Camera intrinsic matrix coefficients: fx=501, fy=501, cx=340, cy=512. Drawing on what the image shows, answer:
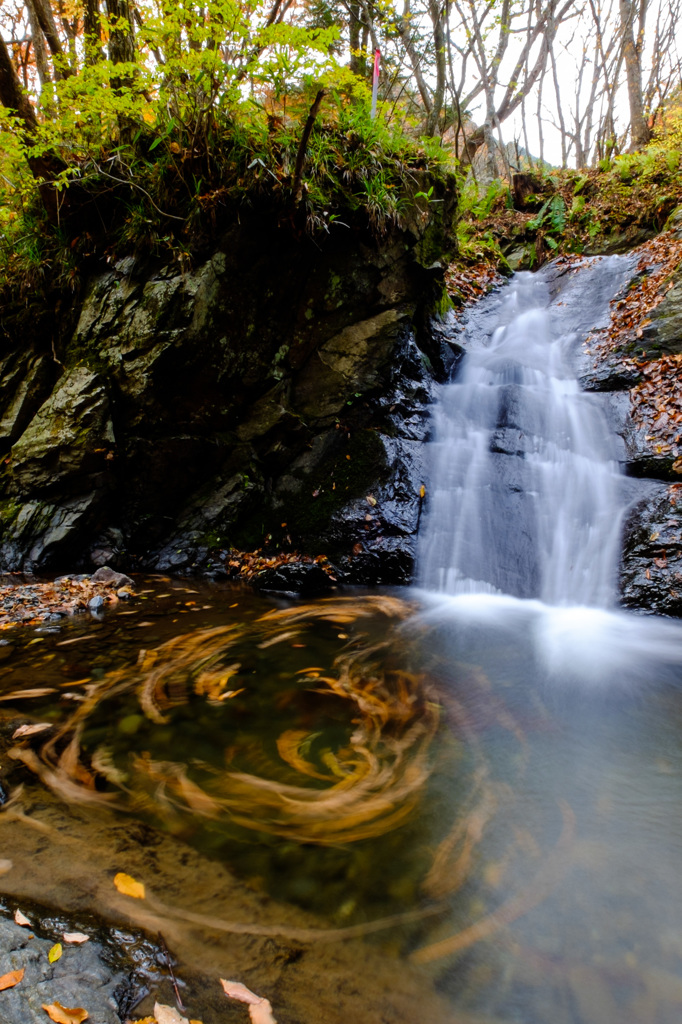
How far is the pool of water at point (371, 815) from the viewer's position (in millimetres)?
1503

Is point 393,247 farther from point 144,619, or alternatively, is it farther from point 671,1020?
point 671,1020

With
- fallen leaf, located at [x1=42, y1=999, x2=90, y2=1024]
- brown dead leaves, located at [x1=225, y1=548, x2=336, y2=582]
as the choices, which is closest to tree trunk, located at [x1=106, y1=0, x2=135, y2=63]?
brown dead leaves, located at [x1=225, y1=548, x2=336, y2=582]

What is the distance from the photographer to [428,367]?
25.3 feet

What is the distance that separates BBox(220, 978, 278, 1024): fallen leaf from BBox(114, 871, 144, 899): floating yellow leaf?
438mm

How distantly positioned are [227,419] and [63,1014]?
6062 millimetres

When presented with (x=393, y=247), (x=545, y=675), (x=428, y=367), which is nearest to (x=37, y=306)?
(x=393, y=247)

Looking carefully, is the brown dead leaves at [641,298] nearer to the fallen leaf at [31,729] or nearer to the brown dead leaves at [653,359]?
the brown dead leaves at [653,359]

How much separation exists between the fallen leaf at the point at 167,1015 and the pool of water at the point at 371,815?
0.04 metres

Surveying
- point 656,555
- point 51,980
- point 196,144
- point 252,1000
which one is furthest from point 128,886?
point 196,144

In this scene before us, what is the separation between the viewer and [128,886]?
1702 millimetres

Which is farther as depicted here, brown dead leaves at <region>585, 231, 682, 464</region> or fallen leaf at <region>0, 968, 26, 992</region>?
brown dead leaves at <region>585, 231, 682, 464</region>

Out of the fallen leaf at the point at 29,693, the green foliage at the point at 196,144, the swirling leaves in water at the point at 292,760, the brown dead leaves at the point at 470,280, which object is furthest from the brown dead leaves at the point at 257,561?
the brown dead leaves at the point at 470,280

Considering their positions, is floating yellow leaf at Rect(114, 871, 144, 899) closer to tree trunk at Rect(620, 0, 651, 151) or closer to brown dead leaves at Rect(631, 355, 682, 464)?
brown dead leaves at Rect(631, 355, 682, 464)

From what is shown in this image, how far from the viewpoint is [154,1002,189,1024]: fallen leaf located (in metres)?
1.28
